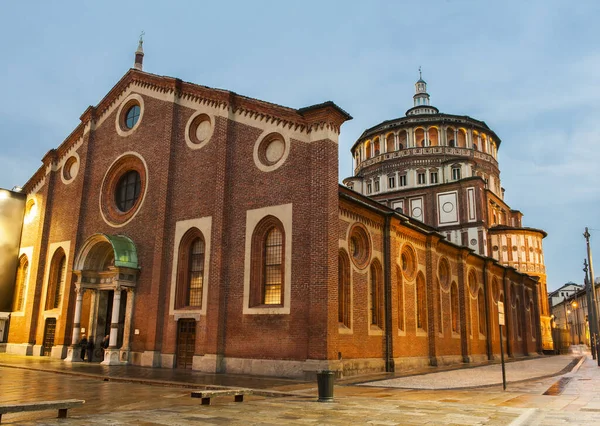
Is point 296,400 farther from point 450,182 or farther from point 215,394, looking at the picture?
point 450,182

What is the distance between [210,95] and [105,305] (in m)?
12.3

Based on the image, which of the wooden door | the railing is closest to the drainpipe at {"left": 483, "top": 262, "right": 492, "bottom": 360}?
the railing

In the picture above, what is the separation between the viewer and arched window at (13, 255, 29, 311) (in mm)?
31562

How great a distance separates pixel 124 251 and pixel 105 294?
3.91 metres

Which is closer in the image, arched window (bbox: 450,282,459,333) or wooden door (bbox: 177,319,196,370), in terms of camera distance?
wooden door (bbox: 177,319,196,370)

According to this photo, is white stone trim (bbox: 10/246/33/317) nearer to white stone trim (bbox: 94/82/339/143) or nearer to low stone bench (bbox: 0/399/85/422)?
white stone trim (bbox: 94/82/339/143)

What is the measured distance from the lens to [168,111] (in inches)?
1029

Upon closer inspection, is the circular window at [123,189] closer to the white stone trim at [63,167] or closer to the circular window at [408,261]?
the white stone trim at [63,167]

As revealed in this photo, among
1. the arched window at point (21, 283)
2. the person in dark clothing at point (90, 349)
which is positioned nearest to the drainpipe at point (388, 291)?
the person in dark clothing at point (90, 349)

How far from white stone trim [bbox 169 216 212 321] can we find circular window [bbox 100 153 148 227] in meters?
3.76

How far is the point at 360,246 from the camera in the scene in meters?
24.0

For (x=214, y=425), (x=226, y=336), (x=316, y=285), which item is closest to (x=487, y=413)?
(x=214, y=425)

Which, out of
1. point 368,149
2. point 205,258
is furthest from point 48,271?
point 368,149

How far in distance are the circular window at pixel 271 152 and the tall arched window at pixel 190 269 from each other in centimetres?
443
